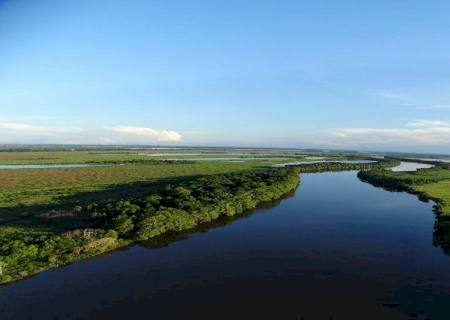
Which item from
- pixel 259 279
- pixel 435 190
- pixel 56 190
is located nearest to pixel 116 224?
pixel 259 279

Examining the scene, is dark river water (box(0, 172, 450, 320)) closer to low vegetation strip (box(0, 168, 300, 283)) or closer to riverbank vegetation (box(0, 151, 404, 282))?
low vegetation strip (box(0, 168, 300, 283))

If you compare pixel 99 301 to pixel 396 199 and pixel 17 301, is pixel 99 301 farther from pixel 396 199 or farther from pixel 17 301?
pixel 396 199

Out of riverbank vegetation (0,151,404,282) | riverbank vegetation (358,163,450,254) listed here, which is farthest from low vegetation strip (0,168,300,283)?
riverbank vegetation (358,163,450,254)

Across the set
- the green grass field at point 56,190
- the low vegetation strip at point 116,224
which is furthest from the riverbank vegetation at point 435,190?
the green grass field at point 56,190

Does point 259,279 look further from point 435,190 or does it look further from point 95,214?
point 435,190

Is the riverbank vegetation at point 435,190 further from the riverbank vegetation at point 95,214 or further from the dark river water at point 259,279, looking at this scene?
the riverbank vegetation at point 95,214
